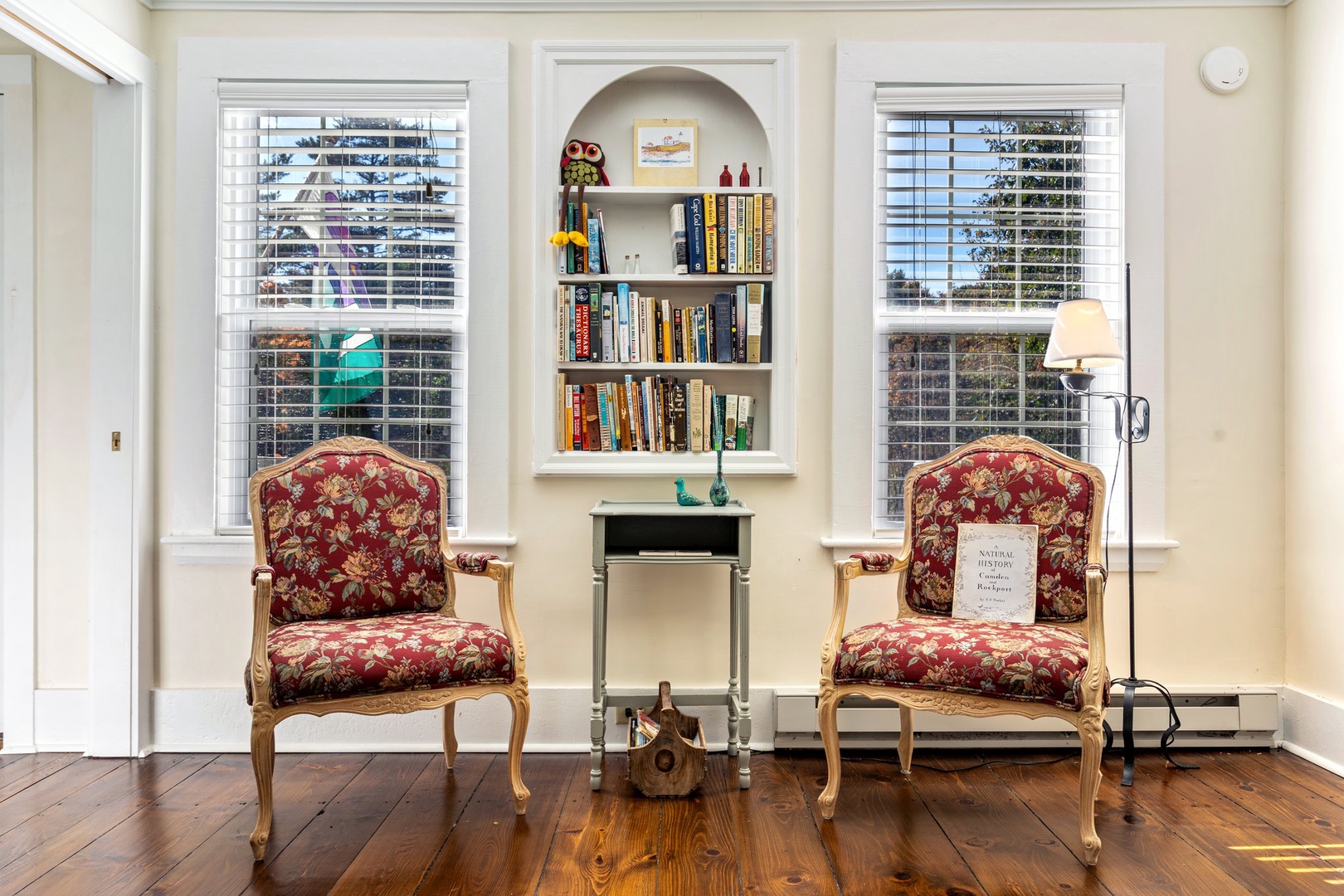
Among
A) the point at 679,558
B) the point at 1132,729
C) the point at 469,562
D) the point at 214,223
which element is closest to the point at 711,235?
the point at 679,558

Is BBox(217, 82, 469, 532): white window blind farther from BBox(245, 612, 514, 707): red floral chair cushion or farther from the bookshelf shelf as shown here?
BBox(245, 612, 514, 707): red floral chair cushion

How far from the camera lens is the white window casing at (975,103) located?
2906mm

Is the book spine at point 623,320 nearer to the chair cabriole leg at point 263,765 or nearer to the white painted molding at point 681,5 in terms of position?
the white painted molding at point 681,5

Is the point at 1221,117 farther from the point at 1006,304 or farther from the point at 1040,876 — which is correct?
the point at 1040,876

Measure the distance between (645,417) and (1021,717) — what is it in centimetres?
164

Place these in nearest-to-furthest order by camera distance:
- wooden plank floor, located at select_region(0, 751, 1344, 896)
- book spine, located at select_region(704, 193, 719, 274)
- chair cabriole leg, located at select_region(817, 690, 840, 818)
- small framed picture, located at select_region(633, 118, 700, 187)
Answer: wooden plank floor, located at select_region(0, 751, 1344, 896) → chair cabriole leg, located at select_region(817, 690, 840, 818) → book spine, located at select_region(704, 193, 719, 274) → small framed picture, located at select_region(633, 118, 700, 187)

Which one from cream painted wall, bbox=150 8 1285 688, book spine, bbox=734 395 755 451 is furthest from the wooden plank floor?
book spine, bbox=734 395 755 451

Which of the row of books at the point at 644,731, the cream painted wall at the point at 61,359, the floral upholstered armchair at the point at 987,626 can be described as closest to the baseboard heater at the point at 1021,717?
the floral upholstered armchair at the point at 987,626

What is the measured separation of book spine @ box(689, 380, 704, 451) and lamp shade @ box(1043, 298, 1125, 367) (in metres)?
1.14

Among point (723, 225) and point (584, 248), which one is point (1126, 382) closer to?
point (723, 225)

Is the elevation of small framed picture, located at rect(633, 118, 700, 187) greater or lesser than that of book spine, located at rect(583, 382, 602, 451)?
greater

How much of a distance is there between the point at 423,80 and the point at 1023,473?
2395mm

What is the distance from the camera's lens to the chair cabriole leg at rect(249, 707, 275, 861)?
2.09 metres

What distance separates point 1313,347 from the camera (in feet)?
9.16
